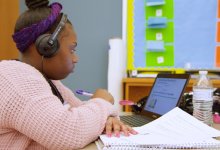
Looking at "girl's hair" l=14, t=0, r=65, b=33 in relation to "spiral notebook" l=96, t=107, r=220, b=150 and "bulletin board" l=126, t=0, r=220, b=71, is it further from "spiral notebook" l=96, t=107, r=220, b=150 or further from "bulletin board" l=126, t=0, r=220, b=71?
"bulletin board" l=126, t=0, r=220, b=71

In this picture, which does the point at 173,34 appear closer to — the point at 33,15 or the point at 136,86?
the point at 136,86

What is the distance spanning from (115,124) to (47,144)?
8.3 inches

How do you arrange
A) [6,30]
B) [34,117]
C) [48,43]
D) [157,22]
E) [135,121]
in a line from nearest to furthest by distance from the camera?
1. [34,117]
2. [48,43]
3. [135,121]
4. [6,30]
5. [157,22]

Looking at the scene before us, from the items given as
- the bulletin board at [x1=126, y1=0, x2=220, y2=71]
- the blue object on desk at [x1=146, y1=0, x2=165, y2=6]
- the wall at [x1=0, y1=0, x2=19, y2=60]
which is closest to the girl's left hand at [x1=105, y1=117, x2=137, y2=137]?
the wall at [x1=0, y1=0, x2=19, y2=60]

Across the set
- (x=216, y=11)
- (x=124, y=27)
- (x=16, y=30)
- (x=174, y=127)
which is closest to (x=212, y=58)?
(x=216, y=11)

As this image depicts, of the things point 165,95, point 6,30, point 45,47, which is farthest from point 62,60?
point 6,30

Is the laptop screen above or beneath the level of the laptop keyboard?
above

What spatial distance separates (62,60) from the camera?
875 mm

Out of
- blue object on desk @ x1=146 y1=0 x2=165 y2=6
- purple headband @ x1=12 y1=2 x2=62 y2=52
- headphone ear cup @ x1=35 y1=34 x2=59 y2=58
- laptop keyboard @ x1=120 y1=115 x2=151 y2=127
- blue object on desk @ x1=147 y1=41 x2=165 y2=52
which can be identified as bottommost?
laptop keyboard @ x1=120 y1=115 x2=151 y2=127

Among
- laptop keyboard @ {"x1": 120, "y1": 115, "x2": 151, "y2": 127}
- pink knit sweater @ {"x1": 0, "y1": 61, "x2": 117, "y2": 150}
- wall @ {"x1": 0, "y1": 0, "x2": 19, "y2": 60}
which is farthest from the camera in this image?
wall @ {"x1": 0, "y1": 0, "x2": 19, "y2": 60}

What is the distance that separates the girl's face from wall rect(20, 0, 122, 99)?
1.67 m

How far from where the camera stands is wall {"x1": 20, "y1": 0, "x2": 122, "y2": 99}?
8.44ft

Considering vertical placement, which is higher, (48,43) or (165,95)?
(48,43)

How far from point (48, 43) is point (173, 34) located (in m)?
1.86
